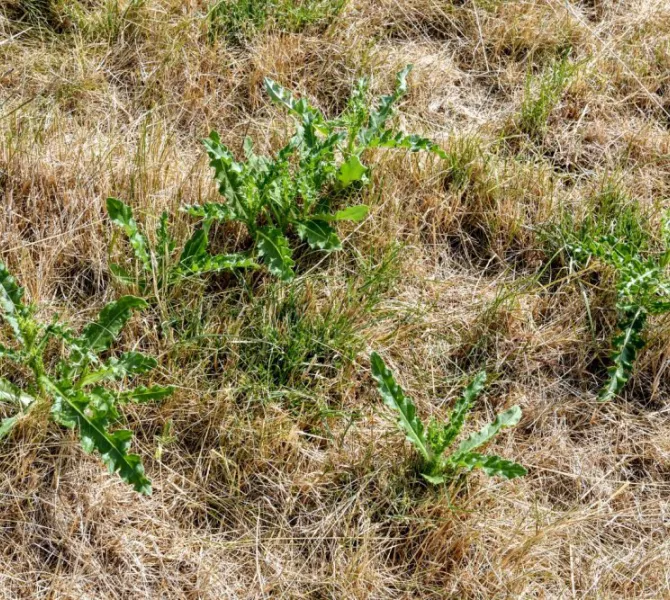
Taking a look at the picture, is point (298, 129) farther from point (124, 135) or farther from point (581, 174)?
point (581, 174)

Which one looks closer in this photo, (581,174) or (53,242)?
(53,242)

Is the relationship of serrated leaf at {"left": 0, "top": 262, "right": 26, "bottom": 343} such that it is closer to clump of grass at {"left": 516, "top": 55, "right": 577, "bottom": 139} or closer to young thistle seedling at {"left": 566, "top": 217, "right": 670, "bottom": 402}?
young thistle seedling at {"left": 566, "top": 217, "right": 670, "bottom": 402}

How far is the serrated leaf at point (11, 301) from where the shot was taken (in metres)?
2.36

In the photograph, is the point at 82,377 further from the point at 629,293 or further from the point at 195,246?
the point at 629,293

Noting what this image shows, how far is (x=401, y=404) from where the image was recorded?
2.42m

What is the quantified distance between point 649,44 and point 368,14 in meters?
1.17

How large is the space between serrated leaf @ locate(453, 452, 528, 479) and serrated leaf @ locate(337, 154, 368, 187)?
1018 millimetres

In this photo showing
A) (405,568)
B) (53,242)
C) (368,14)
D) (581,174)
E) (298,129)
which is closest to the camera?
(405,568)

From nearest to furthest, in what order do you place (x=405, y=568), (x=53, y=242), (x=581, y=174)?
(x=405, y=568)
(x=53, y=242)
(x=581, y=174)

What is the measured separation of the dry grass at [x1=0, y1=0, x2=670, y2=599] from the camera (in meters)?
2.29

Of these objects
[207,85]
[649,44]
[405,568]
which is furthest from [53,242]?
[649,44]

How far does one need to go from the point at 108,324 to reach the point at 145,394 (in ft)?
0.80

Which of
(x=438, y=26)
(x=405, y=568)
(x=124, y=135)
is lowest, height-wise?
(x=405, y=568)

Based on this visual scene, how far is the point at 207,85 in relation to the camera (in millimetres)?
3148
